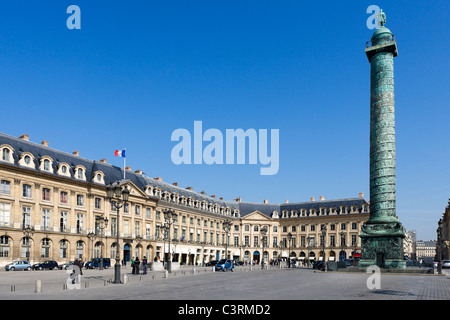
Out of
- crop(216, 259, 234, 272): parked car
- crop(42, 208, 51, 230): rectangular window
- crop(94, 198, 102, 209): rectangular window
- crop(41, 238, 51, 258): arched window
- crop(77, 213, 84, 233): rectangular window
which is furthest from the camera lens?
crop(94, 198, 102, 209): rectangular window

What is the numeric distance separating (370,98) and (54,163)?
131ft

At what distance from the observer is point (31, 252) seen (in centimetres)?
5381

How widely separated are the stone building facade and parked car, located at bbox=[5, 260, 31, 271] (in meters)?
3.36

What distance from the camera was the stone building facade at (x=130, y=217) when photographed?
53.8 meters

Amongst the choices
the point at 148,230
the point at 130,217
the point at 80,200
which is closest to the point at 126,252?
the point at 130,217

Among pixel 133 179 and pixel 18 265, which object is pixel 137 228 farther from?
pixel 18 265

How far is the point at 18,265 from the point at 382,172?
3818 cm

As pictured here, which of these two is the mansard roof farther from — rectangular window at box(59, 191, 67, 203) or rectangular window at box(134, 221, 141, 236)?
rectangular window at box(134, 221, 141, 236)

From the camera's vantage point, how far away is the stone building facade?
5375 centimetres

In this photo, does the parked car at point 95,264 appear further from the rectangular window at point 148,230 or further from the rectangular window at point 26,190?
the rectangular window at point 148,230

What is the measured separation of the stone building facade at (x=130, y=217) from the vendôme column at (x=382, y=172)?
66.3 feet

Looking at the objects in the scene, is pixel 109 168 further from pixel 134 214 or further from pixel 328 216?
pixel 328 216

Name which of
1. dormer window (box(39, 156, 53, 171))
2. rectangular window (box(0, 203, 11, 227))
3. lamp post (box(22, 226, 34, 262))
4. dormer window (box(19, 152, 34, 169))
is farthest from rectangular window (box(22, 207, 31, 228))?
dormer window (box(39, 156, 53, 171))
